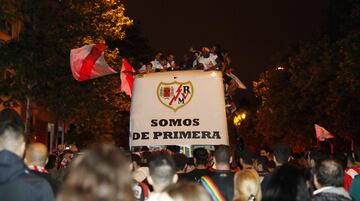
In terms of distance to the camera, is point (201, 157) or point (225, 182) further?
point (201, 157)

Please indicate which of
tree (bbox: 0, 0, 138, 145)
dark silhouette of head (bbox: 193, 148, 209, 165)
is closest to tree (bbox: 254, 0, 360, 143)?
tree (bbox: 0, 0, 138, 145)

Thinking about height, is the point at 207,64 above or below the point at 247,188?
above

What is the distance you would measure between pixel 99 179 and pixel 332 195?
3.11 metres

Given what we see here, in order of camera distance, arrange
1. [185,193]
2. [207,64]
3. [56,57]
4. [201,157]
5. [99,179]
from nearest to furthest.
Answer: [99,179], [185,193], [201,157], [207,64], [56,57]

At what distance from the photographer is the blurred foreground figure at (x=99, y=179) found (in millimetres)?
2754

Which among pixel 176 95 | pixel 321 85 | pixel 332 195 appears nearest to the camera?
pixel 332 195

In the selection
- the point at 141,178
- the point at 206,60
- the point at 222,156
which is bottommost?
the point at 141,178

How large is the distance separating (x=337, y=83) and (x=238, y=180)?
2952 centimetres

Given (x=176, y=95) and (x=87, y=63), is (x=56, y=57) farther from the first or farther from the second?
(x=176, y=95)

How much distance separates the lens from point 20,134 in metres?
5.08

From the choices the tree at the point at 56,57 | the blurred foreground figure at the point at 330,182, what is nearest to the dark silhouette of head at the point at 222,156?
the blurred foreground figure at the point at 330,182

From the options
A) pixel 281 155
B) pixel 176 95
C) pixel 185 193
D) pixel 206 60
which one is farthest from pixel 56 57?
pixel 185 193

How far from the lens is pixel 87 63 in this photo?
56.5ft

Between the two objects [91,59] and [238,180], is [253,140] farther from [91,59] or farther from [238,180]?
[238,180]
